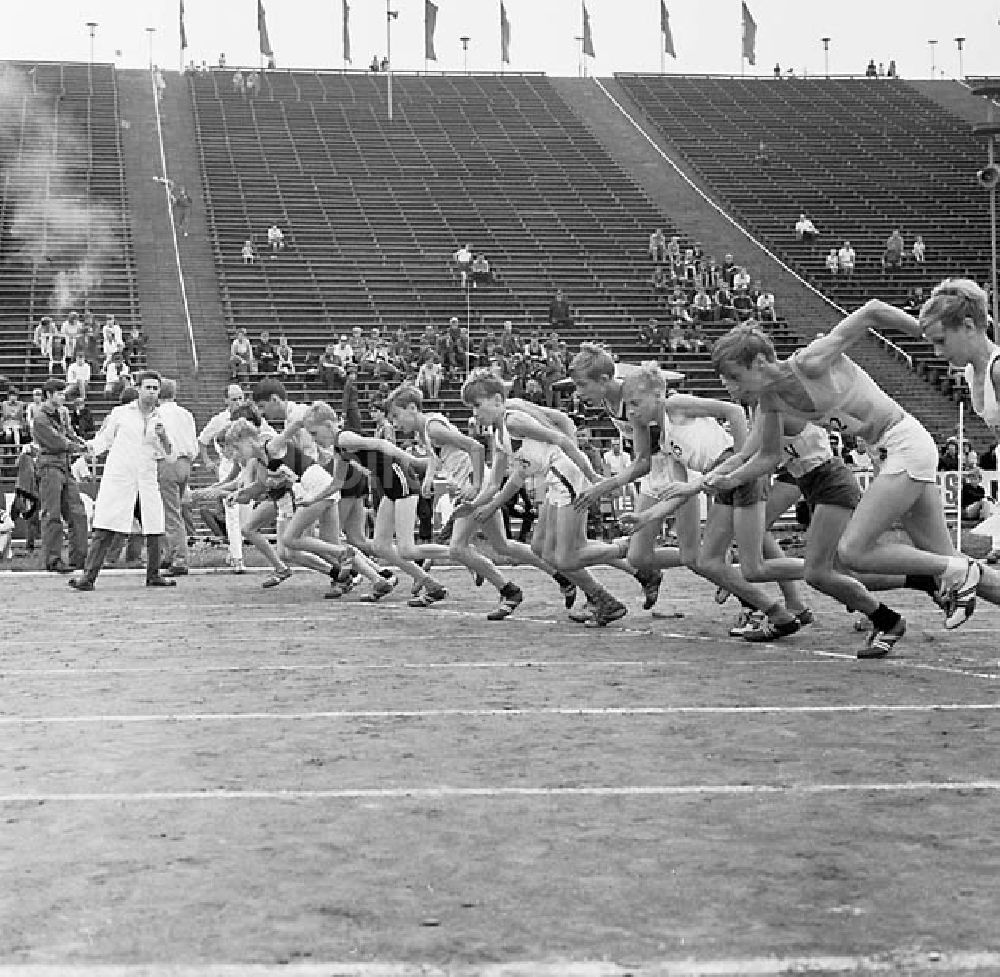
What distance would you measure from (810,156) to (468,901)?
56.1m

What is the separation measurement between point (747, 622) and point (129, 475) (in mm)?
8385

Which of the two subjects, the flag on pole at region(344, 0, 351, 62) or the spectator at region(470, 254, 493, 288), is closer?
the spectator at region(470, 254, 493, 288)

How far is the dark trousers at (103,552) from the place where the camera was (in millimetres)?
18344

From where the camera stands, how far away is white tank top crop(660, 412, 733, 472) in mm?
12500

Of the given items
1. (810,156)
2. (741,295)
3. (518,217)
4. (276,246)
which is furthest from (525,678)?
(810,156)

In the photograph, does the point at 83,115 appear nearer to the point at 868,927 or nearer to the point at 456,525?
the point at 456,525

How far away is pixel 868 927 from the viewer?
14.7 feet

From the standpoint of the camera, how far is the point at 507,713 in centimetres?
839

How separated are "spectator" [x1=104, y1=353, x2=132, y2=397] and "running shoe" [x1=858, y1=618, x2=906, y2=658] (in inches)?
972

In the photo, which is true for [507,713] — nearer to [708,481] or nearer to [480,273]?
[708,481]

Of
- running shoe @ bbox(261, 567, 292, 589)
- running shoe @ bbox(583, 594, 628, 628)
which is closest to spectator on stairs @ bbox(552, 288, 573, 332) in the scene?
running shoe @ bbox(261, 567, 292, 589)

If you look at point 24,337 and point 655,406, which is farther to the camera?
point 24,337

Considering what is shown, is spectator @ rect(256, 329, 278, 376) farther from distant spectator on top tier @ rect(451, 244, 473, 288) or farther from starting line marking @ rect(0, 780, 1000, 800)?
starting line marking @ rect(0, 780, 1000, 800)

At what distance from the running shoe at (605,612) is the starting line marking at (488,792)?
6626 millimetres
